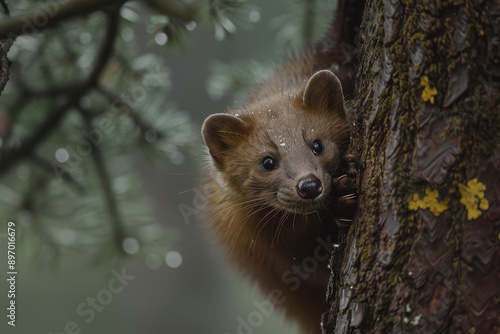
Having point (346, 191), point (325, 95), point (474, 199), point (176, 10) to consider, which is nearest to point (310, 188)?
point (346, 191)

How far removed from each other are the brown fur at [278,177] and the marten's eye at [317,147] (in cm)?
2

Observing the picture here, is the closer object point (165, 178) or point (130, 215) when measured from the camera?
point (130, 215)

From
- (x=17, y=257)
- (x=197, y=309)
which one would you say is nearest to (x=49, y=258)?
(x=17, y=257)

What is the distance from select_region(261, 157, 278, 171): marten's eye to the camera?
11.3 ft

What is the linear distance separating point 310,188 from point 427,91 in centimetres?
82

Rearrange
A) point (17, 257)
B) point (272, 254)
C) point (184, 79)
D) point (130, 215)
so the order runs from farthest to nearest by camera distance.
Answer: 1. point (184, 79)
2. point (17, 257)
3. point (130, 215)
4. point (272, 254)

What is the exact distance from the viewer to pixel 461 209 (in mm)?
2236

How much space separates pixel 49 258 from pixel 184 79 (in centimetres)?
505

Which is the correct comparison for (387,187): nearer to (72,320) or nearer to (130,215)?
(130,215)

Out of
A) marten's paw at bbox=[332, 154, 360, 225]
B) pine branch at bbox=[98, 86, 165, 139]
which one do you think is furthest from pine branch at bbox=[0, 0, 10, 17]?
marten's paw at bbox=[332, 154, 360, 225]

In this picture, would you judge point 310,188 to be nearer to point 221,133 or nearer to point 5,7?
point 221,133

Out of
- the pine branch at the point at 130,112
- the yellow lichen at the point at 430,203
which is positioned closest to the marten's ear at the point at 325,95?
the pine branch at the point at 130,112

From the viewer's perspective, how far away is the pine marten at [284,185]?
328cm

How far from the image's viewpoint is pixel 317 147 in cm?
339
